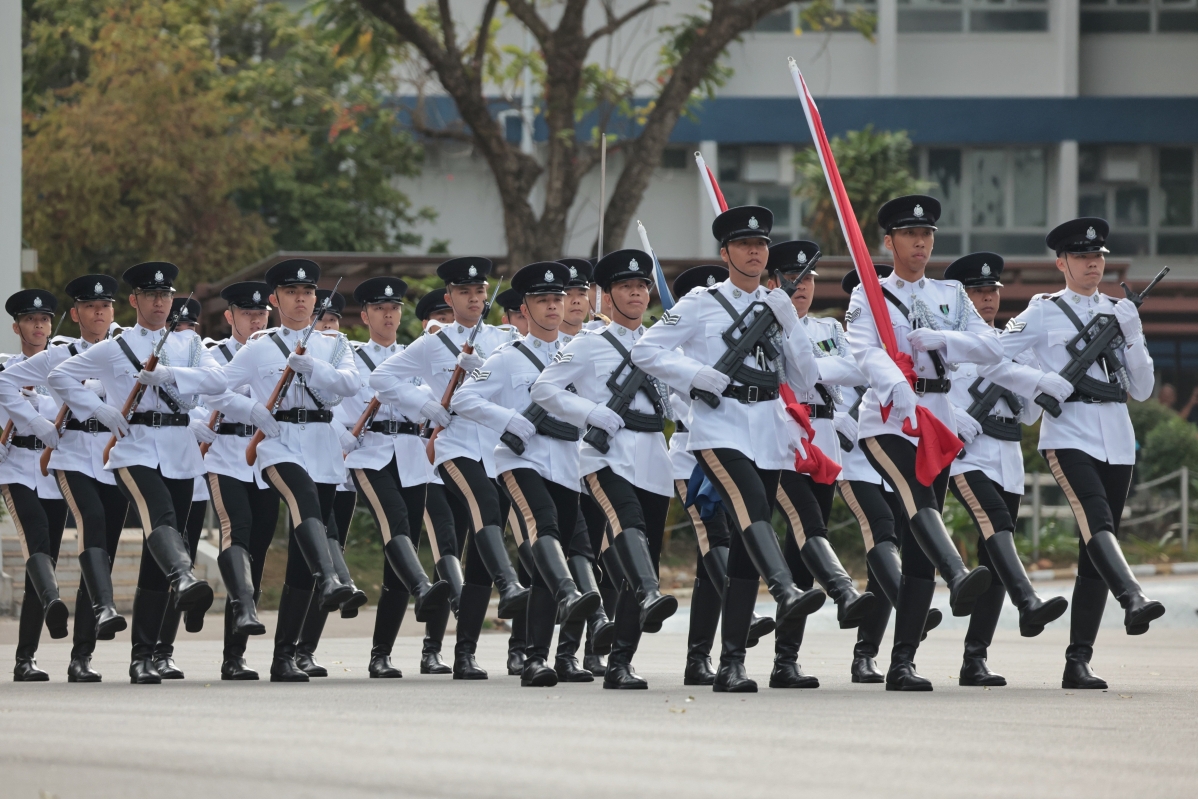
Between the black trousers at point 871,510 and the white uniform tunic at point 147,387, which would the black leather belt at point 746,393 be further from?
the white uniform tunic at point 147,387

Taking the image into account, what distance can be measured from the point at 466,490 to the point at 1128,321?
133 inches

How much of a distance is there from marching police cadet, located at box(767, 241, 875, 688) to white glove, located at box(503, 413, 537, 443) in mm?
1204

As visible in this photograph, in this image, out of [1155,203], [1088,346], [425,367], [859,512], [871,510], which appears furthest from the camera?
[1155,203]

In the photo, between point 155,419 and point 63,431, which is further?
point 63,431

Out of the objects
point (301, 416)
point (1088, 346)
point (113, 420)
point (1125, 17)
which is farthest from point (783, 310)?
point (1125, 17)

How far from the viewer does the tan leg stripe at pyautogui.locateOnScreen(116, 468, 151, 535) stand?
10234mm

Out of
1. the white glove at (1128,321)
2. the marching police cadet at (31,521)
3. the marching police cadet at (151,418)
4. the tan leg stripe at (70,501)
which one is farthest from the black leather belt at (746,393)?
the marching police cadet at (31,521)

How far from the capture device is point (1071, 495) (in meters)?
9.40

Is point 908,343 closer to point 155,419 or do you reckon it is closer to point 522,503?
point 522,503

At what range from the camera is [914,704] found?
823 centimetres

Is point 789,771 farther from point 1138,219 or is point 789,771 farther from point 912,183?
point 1138,219

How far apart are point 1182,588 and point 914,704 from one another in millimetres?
10366

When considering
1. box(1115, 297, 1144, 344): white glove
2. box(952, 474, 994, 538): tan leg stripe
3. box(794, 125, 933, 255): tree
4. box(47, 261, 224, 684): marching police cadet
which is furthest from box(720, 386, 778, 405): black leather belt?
box(794, 125, 933, 255): tree

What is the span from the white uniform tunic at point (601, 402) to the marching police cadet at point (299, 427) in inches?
58.0
